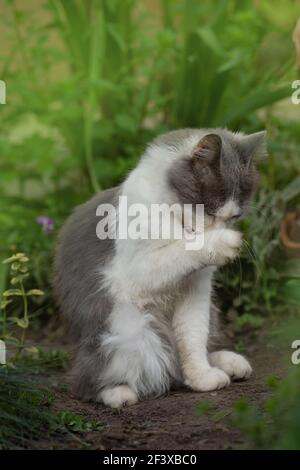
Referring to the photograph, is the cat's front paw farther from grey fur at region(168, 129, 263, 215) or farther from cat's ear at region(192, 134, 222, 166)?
cat's ear at region(192, 134, 222, 166)

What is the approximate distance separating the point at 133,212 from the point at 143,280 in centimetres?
25

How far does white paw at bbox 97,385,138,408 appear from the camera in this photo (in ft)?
9.06

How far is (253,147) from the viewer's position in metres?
2.78

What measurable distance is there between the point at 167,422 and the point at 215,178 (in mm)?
855

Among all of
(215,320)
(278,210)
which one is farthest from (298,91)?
(215,320)

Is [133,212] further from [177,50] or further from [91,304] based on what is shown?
[177,50]

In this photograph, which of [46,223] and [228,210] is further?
[46,223]

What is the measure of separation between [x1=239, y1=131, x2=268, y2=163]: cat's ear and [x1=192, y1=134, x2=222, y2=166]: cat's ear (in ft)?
0.58

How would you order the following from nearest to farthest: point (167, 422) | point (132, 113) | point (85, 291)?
point (167, 422) → point (85, 291) → point (132, 113)

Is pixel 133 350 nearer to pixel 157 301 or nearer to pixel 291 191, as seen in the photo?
pixel 157 301

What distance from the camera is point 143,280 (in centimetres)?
273

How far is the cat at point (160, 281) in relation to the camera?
266cm

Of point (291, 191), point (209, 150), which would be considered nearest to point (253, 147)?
point (209, 150)

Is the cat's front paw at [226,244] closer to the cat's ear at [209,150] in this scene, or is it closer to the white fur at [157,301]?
the white fur at [157,301]
